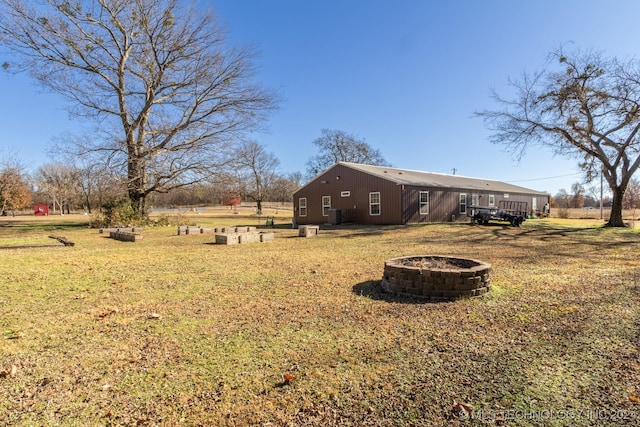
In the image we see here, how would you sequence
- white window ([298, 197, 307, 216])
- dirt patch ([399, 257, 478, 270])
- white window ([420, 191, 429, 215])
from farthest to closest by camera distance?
white window ([298, 197, 307, 216])
white window ([420, 191, 429, 215])
dirt patch ([399, 257, 478, 270])

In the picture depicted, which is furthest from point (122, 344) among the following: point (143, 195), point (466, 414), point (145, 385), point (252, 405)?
point (143, 195)

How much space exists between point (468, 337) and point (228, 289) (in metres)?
3.37

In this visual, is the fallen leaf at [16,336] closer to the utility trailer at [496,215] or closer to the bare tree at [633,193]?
the utility trailer at [496,215]

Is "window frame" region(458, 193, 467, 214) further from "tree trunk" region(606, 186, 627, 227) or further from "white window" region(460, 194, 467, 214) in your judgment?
"tree trunk" region(606, 186, 627, 227)

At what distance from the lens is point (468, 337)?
327 centimetres

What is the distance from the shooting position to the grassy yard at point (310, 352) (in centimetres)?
215

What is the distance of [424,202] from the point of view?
20.4 metres

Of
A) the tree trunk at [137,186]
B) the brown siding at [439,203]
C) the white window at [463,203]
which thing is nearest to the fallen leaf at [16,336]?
the tree trunk at [137,186]

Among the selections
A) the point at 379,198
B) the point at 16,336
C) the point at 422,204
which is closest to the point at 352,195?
the point at 379,198

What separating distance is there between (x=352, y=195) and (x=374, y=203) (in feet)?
5.72

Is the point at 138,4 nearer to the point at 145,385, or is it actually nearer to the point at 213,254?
the point at 213,254

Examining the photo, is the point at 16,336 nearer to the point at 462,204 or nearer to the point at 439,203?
the point at 439,203

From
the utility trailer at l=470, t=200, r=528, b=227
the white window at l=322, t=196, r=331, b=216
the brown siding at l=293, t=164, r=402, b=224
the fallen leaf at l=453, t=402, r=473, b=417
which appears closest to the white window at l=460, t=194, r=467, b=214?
the utility trailer at l=470, t=200, r=528, b=227

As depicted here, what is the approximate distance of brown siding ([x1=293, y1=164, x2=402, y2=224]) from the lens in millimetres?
19578
